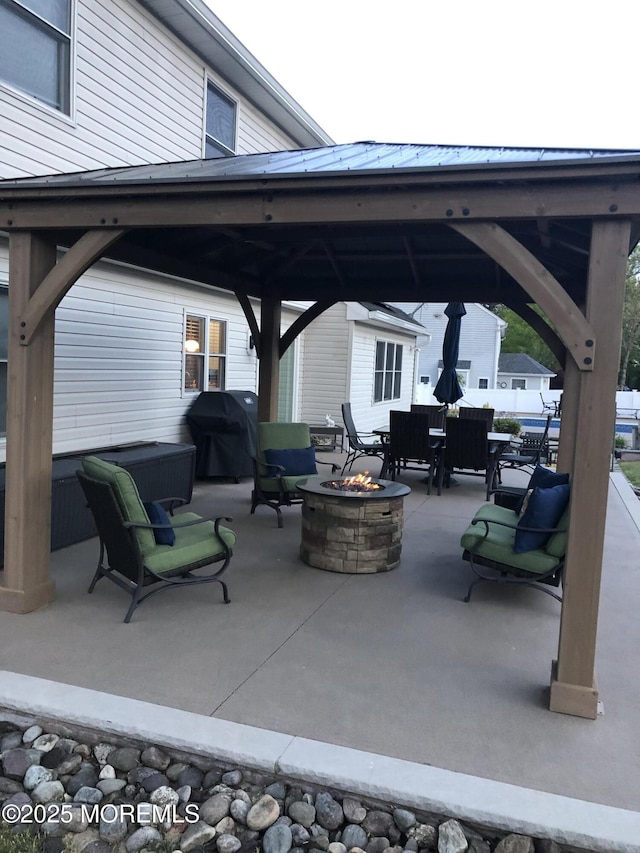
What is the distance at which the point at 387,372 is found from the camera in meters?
17.5

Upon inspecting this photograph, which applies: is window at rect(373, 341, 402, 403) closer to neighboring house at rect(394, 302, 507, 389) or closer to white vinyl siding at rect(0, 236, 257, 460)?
white vinyl siding at rect(0, 236, 257, 460)

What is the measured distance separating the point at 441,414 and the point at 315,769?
31.7 feet

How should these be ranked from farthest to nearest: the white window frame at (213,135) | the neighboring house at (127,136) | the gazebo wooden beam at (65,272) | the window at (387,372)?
the window at (387,372) < the white window frame at (213,135) < the neighboring house at (127,136) < the gazebo wooden beam at (65,272)

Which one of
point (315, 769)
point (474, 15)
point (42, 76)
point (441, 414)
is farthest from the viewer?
point (474, 15)

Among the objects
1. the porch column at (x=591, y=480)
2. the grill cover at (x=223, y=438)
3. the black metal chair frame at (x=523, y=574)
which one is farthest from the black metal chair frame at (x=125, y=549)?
the grill cover at (x=223, y=438)

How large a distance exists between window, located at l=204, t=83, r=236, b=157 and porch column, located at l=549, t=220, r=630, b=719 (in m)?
7.37

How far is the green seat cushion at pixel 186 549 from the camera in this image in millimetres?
4551

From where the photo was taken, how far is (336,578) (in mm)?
5457

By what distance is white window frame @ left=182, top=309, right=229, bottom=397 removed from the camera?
9.67 meters

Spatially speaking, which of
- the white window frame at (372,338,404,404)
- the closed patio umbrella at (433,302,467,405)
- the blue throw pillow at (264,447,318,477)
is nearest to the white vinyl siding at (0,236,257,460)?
the blue throw pillow at (264,447,318,477)

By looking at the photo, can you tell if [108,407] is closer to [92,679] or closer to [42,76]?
[42,76]

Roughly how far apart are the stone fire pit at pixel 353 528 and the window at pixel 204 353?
468 centimetres

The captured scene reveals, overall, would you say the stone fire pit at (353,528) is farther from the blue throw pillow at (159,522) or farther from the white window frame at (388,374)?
the white window frame at (388,374)

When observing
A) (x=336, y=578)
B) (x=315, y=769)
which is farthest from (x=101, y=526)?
(x=315, y=769)
